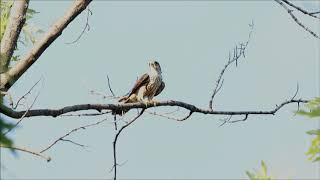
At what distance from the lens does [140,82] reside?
8.83 metres

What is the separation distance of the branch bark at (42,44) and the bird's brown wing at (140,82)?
2778 mm

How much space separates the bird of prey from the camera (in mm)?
8391

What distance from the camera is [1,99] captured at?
2123mm

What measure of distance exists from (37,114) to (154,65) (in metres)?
4.47

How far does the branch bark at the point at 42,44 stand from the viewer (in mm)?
5115

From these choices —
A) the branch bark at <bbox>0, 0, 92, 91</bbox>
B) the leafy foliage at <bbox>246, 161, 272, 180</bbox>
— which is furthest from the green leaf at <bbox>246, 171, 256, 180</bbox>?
the branch bark at <bbox>0, 0, 92, 91</bbox>

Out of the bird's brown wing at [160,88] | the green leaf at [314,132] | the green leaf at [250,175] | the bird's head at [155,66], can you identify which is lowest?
A: the bird's brown wing at [160,88]

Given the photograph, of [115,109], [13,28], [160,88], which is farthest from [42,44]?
[160,88]

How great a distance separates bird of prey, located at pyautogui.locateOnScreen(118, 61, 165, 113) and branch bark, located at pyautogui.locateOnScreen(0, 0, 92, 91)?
99.4 inches

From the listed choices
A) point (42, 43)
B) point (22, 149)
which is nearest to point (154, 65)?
point (42, 43)

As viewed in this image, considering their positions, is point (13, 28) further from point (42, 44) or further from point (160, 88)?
point (160, 88)

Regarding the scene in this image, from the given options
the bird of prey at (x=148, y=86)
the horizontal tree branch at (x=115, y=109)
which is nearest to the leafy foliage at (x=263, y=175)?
the horizontal tree branch at (x=115, y=109)

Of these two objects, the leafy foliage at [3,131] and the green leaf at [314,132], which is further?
the green leaf at [314,132]

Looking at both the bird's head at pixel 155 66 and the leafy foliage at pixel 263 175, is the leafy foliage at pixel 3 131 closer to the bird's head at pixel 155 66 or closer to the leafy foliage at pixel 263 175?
the leafy foliage at pixel 263 175
